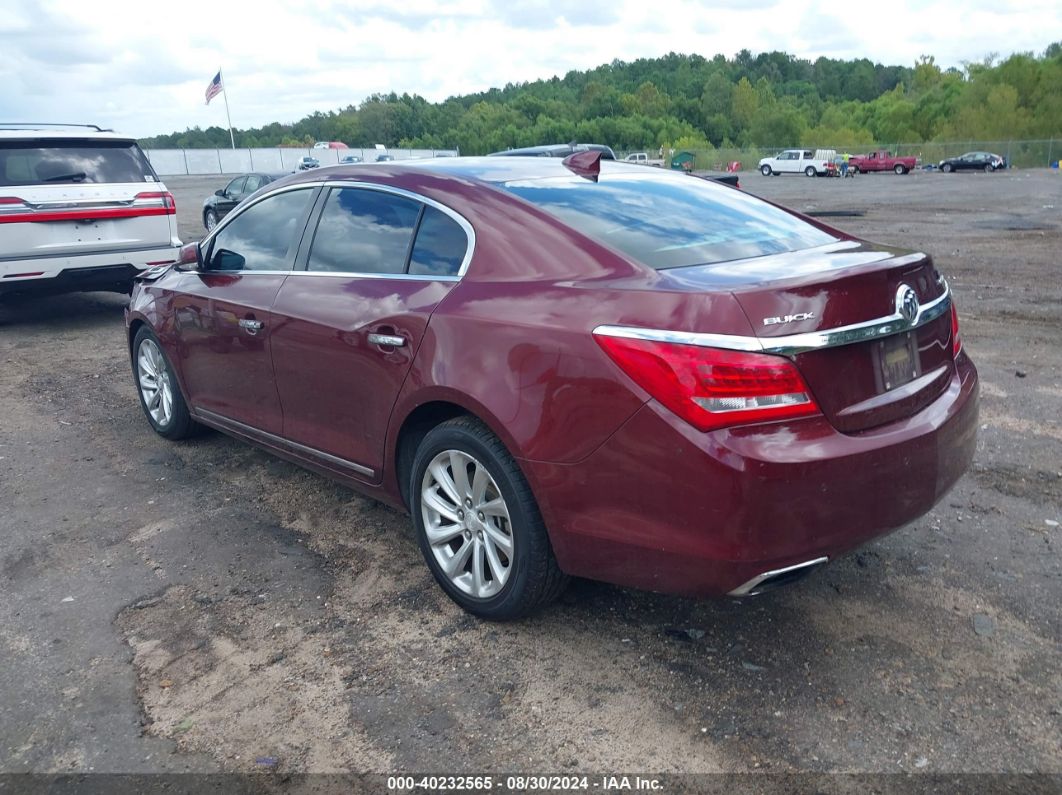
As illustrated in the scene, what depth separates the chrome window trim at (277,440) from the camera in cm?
406

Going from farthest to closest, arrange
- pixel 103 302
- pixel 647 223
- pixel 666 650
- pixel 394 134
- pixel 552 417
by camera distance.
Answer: pixel 394 134 → pixel 103 302 → pixel 647 223 → pixel 666 650 → pixel 552 417

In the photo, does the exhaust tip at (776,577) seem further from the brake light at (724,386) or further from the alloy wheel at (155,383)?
the alloy wheel at (155,383)

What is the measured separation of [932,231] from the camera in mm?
17328

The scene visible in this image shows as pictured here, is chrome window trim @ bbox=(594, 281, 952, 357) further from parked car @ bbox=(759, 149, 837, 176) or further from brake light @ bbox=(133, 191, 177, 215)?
parked car @ bbox=(759, 149, 837, 176)

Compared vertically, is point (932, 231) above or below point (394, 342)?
below

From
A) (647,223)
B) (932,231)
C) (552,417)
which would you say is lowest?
(932,231)

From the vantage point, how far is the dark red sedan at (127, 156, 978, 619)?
109 inches

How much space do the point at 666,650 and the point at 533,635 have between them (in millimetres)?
495

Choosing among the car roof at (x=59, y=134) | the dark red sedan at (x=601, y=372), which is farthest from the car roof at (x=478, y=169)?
the car roof at (x=59, y=134)

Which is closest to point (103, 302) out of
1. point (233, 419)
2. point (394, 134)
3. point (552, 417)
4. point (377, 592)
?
point (233, 419)

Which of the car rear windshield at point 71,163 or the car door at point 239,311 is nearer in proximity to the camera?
the car door at point 239,311

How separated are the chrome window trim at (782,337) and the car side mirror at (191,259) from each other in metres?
3.04

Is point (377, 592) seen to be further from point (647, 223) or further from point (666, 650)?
point (647, 223)

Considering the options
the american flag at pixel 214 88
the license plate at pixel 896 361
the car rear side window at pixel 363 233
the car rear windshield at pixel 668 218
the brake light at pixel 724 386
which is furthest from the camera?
the american flag at pixel 214 88
